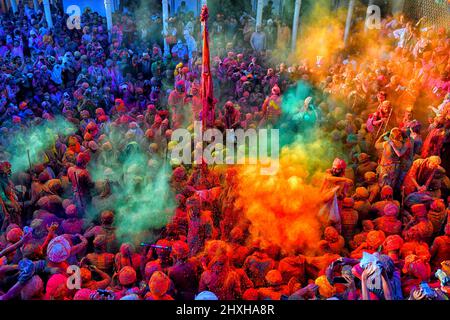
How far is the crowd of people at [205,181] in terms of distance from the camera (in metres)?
4.08

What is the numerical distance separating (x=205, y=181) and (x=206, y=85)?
144cm

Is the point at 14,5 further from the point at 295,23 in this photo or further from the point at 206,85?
the point at 206,85

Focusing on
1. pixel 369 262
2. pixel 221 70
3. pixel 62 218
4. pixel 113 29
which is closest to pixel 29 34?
pixel 113 29

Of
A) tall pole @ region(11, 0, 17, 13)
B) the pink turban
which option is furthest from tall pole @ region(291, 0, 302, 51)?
the pink turban

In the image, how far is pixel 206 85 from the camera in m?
6.04

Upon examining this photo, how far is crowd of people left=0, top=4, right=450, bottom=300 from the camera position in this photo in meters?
4.08

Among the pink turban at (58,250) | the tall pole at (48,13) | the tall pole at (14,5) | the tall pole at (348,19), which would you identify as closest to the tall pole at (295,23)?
the tall pole at (348,19)

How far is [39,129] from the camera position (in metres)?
6.70

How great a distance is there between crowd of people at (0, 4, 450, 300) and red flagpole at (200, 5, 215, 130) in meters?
0.60

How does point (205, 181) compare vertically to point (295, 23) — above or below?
below

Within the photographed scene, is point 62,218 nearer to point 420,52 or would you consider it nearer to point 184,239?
point 184,239

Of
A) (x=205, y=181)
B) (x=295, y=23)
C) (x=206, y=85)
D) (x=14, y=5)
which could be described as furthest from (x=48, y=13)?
(x=205, y=181)

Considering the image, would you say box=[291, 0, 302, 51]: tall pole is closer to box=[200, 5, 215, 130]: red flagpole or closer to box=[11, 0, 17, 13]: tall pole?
box=[200, 5, 215, 130]: red flagpole
